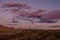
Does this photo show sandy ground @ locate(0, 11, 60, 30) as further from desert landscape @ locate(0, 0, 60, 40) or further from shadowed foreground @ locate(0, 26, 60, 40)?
shadowed foreground @ locate(0, 26, 60, 40)

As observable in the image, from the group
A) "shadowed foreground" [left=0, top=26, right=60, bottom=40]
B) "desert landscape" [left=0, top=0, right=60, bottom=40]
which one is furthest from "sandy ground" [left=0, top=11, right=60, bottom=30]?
"shadowed foreground" [left=0, top=26, right=60, bottom=40]

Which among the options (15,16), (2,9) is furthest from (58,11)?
(2,9)

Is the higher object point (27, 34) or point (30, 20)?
point (30, 20)

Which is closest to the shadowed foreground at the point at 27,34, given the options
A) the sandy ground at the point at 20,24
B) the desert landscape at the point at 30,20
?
the desert landscape at the point at 30,20

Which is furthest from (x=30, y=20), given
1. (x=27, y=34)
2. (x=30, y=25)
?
(x=27, y=34)

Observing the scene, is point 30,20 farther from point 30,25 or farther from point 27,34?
point 27,34

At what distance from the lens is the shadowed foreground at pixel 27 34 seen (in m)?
4.05

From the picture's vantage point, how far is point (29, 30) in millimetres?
4145

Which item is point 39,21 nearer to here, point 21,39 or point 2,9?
point 21,39

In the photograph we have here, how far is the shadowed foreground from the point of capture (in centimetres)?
Result: 405

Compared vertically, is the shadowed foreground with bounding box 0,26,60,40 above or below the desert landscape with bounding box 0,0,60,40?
below

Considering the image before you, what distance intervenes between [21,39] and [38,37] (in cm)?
47

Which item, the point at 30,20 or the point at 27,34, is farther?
the point at 30,20

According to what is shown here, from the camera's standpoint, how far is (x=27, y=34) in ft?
13.4
